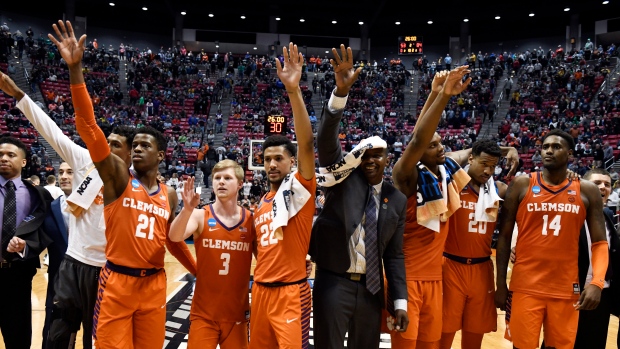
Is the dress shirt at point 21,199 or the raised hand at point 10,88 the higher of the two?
the raised hand at point 10,88

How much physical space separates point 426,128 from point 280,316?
167 centimetres

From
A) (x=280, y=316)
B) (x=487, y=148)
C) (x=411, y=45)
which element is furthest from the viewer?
(x=411, y=45)

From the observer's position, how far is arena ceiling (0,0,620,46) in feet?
106

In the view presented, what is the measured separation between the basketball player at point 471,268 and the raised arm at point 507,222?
10cm

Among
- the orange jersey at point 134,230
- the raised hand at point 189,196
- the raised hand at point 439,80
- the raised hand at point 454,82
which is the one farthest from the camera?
the raised hand at point 439,80

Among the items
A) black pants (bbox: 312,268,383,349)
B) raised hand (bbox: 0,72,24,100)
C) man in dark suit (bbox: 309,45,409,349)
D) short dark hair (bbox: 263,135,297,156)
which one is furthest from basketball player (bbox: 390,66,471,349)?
raised hand (bbox: 0,72,24,100)

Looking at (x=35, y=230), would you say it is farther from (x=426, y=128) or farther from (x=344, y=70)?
(x=426, y=128)

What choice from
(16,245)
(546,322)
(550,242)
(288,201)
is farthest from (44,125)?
(546,322)

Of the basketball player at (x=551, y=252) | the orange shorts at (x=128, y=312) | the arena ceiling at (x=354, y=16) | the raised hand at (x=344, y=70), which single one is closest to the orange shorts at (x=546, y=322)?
the basketball player at (x=551, y=252)

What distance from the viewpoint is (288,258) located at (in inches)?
133

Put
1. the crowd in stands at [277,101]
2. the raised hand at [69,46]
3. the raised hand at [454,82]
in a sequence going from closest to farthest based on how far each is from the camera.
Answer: the raised hand at [69,46] → the raised hand at [454,82] → the crowd in stands at [277,101]

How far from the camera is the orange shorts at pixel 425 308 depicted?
11.9 ft

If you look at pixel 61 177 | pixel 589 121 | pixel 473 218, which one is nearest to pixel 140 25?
pixel 589 121

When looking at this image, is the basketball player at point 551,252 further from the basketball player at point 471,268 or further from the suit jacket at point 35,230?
the suit jacket at point 35,230
